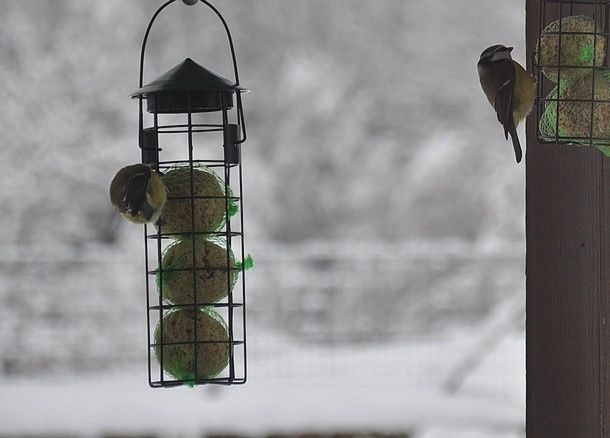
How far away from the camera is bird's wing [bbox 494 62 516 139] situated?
133cm

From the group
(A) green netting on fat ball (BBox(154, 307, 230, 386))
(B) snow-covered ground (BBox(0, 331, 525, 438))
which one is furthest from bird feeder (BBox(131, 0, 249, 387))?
(B) snow-covered ground (BBox(0, 331, 525, 438))

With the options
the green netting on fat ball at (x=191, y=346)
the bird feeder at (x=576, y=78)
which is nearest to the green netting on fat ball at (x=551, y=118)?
the bird feeder at (x=576, y=78)

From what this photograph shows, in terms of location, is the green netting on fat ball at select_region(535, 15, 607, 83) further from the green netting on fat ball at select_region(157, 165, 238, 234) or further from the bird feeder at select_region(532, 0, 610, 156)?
the green netting on fat ball at select_region(157, 165, 238, 234)

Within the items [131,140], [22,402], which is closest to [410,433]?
[22,402]

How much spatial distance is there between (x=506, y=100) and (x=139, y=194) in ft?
1.67

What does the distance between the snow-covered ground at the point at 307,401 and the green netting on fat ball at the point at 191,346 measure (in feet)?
11.2

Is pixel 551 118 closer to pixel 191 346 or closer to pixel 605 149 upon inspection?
pixel 605 149

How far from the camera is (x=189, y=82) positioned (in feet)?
5.02

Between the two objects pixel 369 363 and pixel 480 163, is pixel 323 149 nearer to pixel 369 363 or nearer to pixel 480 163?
pixel 480 163

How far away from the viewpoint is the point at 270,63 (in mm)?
8836

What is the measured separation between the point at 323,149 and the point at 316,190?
0.35 meters

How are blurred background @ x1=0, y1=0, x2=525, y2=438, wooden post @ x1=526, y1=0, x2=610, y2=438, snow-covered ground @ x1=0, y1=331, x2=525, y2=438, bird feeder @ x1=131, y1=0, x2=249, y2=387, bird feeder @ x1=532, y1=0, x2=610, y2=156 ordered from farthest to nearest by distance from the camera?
1. blurred background @ x1=0, y1=0, x2=525, y2=438
2. snow-covered ground @ x1=0, y1=331, x2=525, y2=438
3. bird feeder @ x1=131, y1=0, x2=249, y2=387
4. wooden post @ x1=526, y1=0, x2=610, y2=438
5. bird feeder @ x1=532, y1=0, x2=610, y2=156

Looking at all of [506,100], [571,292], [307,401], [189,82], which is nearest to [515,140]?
[506,100]

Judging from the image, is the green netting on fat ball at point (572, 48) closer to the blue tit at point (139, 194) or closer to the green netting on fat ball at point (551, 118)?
the green netting on fat ball at point (551, 118)
